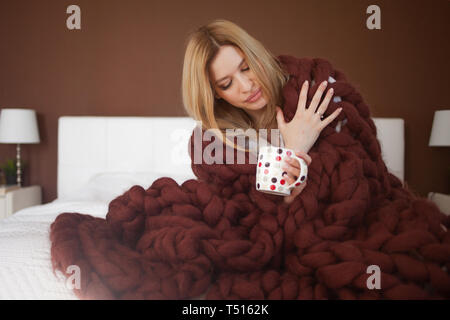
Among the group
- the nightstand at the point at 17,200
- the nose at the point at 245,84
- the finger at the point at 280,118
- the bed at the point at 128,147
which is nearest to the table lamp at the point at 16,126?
the bed at the point at 128,147

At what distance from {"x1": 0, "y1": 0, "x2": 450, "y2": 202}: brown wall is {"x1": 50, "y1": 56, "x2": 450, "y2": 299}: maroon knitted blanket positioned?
1.35 m

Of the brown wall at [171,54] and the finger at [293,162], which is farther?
the brown wall at [171,54]

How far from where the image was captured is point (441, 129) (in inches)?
66.3

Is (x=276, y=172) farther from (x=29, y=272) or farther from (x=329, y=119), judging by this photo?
(x=29, y=272)

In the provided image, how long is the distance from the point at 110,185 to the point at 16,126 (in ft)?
2.23

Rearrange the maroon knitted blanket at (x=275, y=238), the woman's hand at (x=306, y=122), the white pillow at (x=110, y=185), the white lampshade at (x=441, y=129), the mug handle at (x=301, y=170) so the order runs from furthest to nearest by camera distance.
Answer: the white lampshade at (x=441, y=129) < the white pillow at (x=110, y=185) < the woman's hand at (x=306, y=122) < the mug handle at (x=301, y=170) < the maroon knitted blanket at (x=275, y=238)

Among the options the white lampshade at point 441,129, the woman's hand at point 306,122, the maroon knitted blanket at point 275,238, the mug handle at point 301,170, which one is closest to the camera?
the maroon knitted blanket at point 275,238

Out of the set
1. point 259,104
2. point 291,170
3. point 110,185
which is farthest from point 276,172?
point 110,185

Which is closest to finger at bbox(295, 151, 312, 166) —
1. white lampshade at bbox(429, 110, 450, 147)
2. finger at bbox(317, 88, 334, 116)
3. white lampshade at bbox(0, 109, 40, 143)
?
finger at bbox(317, 88, 334, 116)

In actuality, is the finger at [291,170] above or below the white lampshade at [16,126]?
below

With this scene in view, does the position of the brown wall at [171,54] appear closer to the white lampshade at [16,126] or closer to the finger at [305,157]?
the white lampshade at [16,126]

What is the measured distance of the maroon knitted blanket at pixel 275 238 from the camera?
450 millimetres

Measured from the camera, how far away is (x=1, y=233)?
2.68ft

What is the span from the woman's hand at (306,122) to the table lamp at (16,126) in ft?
5.38
